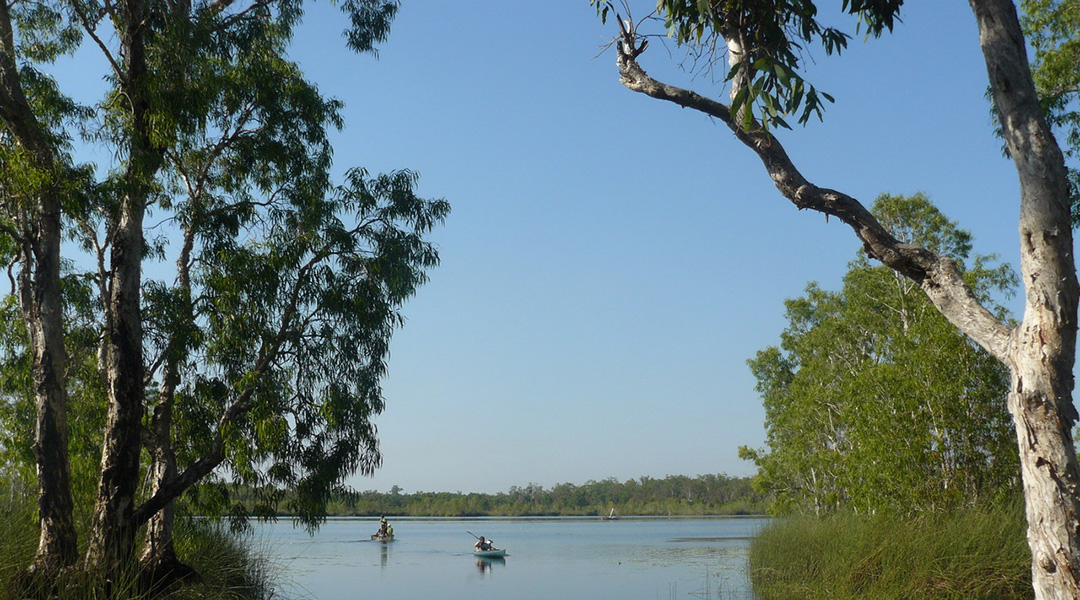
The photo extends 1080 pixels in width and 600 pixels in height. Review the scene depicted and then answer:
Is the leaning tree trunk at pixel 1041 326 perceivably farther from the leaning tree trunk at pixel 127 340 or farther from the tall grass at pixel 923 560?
the leaning tree trunk at pixel 127 340

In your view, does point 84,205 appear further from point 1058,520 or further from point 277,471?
point 1058,520

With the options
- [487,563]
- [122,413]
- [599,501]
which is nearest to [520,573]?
[487,563]

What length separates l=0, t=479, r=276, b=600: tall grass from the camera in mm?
7828

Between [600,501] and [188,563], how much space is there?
261ft

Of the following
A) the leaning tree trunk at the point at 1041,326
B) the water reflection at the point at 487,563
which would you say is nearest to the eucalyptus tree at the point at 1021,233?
the leaning tree trunk at the point at 1041,326

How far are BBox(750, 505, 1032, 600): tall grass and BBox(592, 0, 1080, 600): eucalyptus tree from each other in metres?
5.32

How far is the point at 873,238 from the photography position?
5789 mm

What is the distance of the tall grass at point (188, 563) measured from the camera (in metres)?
7.83

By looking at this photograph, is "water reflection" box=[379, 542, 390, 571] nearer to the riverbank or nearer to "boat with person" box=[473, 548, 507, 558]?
"boat with person" box=[473, 548, 507, 558]

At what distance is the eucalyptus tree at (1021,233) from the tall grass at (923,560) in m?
5.32

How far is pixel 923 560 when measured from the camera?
10.1 m

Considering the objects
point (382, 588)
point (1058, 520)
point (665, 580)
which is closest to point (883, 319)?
point (665, 580)

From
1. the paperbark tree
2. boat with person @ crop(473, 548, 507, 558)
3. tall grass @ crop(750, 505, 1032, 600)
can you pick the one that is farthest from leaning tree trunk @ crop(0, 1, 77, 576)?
boat with person @ crop(473, 548, 507, 558)

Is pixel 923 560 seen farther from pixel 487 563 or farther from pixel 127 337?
pixel 487 563
